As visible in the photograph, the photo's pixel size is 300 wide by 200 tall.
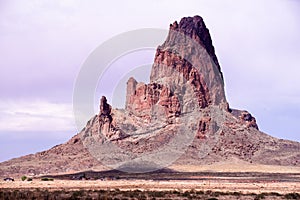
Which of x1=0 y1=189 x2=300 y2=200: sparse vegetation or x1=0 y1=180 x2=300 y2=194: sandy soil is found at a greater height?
x1=0 y1=180 x2=300 y2=194: sandy soil

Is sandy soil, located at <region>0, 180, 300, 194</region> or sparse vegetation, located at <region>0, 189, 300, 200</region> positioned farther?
sandy soil, located at <region>0, 180, 300, 194</region>

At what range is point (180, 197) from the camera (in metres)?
68.2

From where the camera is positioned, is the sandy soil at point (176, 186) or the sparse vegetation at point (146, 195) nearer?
the sparse vegetation at point (146, 195)

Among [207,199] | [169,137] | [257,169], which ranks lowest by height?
[207,199]

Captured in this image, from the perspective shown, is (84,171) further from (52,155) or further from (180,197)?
(180,197)

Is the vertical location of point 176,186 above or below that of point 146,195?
above

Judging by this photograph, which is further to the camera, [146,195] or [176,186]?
[176,186]

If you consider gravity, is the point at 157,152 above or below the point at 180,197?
above

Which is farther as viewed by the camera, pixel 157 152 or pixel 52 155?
pixel 52 155

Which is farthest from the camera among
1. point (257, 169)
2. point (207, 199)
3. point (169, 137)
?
point (169, 137)

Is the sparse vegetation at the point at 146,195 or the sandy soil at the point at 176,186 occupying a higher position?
the sandy soil at the point at 176,186

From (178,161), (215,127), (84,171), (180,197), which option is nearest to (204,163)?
(178,161)

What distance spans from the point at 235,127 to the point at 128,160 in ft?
141

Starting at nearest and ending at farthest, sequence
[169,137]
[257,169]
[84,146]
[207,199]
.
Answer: [207,199] < [257,169] < [169,137] < [84,146]
